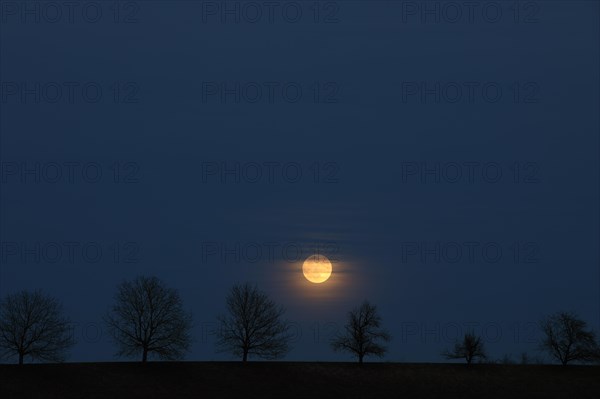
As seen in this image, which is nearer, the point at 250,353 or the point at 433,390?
the point at 433,390

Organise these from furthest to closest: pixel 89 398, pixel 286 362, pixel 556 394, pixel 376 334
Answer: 1. pixel 376 334
2. pixel 286 362
3. pixel 556 394
4. pixel 89 398

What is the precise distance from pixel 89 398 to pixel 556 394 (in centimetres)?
4076

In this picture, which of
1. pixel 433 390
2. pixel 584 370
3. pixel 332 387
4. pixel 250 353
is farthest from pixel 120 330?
pixel 584 370

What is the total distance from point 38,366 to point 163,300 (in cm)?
1395

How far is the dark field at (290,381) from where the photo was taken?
257 feet

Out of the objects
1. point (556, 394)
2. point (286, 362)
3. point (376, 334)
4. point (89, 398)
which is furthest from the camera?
point (376, 334)

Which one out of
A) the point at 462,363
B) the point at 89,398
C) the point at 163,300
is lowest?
the point at 89,398

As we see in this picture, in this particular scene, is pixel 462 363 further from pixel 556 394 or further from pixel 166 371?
pixel 166 371

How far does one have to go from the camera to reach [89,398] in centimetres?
7556

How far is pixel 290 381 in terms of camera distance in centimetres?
8344

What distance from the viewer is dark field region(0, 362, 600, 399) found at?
78375 mm

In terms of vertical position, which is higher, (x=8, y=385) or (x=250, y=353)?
(x=250, y=353)

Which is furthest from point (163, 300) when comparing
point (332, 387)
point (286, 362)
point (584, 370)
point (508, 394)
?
point (584, 370)

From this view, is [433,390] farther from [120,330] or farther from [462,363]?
[120,330]
